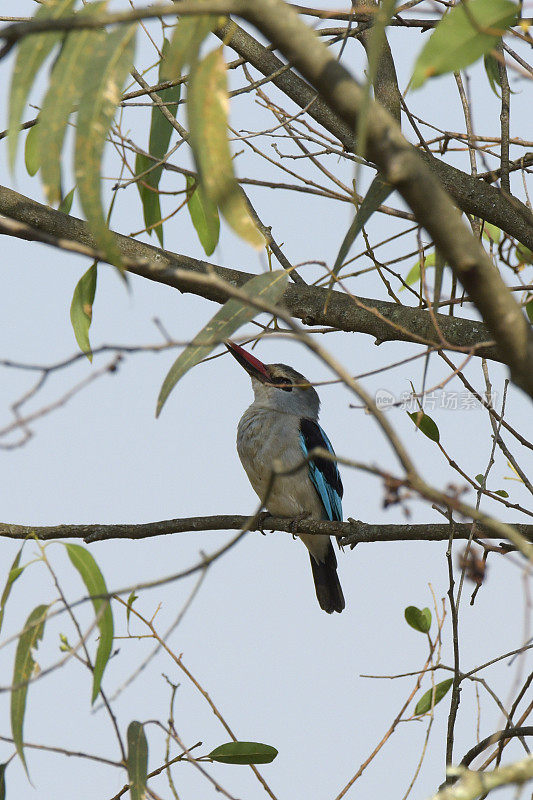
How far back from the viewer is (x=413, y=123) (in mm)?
2684

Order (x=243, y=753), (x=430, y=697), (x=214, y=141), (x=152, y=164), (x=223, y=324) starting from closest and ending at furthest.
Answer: (x=214, y=141), (x=223, y=324), (x=243, y=753), (x=152, y=164), (x=430, y=697)

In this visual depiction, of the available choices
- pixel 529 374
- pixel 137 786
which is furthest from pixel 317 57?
pixel 137 786

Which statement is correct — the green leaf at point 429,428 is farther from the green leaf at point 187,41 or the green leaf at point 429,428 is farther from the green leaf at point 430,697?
the green leaf at point 187,41

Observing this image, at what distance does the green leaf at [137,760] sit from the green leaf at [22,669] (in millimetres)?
487

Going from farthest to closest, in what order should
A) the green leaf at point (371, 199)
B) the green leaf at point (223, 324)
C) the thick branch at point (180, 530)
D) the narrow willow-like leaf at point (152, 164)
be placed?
the thick branch at point (180, 530)
the narrow willow-like leaf at point (152, 164)
the green leaf at point (371, 199)
the green leaf at point (223, 324)

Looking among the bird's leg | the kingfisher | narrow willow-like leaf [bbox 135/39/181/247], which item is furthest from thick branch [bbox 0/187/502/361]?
the kingfisher

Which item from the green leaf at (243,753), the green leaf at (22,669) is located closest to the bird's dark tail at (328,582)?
the green leaf at (243,753)

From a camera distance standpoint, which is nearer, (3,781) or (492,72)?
(3,781)

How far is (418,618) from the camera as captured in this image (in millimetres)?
2932

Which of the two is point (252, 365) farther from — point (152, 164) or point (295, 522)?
point (152, 164)

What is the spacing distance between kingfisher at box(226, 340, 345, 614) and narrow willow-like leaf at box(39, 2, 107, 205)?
2.98 metres

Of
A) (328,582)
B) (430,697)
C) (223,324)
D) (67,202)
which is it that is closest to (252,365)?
(328,582)

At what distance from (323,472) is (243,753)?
232 cm

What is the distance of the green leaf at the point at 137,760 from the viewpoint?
225cm
